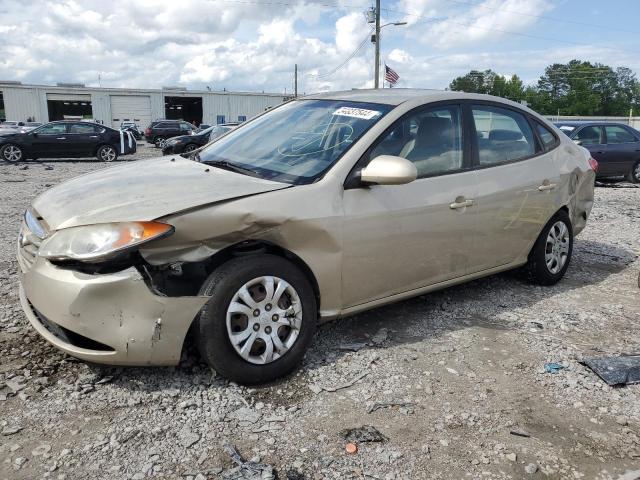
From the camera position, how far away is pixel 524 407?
9.75 ft

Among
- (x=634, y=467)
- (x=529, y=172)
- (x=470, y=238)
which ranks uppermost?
(x=529, y=172)

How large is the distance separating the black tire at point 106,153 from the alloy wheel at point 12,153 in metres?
2.40

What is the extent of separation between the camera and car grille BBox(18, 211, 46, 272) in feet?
9.70

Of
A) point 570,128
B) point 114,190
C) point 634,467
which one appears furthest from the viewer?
point 570,128

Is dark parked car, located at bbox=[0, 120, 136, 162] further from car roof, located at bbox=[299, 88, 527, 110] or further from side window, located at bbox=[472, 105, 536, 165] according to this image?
side window, located at bbox=[472, 105, 536, 165]

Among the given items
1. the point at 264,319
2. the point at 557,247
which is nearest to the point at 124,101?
the point at 557,247

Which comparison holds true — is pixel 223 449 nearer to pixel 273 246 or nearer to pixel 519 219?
pixel 273 246

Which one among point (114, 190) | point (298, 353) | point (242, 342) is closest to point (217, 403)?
point (242, 342)

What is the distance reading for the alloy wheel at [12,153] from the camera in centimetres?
1773

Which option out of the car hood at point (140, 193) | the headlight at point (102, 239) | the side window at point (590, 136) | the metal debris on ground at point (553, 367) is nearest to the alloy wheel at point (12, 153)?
the side window at point (590, 136)

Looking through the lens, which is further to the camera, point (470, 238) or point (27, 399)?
point (470, 238)

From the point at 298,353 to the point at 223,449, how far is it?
747 mm

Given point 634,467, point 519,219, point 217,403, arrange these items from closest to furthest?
point 634,467 < point 217,403 < point 519,219

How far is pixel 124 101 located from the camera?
55625mm
